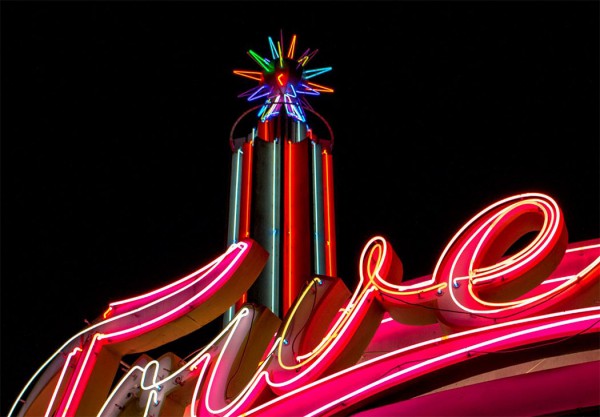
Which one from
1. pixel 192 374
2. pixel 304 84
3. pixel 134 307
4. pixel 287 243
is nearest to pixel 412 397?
pixel 192 374

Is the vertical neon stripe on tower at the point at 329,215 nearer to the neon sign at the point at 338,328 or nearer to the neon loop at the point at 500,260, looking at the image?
the neon sign at the point at 338,328

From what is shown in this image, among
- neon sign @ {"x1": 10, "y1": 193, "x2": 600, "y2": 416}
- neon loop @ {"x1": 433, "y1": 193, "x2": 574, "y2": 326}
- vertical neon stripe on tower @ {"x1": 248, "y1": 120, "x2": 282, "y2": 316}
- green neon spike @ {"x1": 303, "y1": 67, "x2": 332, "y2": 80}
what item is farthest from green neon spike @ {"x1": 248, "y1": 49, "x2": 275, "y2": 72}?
neon loop @ {"x1": 433, "y1": 193, "x2": 574, "y2": 326}

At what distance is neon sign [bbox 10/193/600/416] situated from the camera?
6.95 metres

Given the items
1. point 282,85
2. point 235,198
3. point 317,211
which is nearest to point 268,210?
point 235,198

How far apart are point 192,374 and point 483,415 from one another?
3.37 metres

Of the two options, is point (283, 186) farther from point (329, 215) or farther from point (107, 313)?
point (107, 313)

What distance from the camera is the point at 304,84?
14.2 m

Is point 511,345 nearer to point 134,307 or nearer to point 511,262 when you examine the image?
point 511,262

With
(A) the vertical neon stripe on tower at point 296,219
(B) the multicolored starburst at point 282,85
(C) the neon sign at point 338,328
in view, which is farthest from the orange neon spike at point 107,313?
(B) the multicolored starburst at point 282,85

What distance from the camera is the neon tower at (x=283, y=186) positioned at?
1137 centimetres

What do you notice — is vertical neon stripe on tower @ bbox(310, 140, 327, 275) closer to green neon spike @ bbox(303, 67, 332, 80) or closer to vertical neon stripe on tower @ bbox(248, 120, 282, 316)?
vertical neon stripe on tower @ bbox(248, 120, 282, 316)

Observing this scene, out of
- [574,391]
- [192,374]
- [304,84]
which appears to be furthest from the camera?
[304,84]

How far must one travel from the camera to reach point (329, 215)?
12164mm

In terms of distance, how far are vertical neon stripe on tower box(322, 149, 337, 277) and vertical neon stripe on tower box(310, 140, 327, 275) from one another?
6 cm
